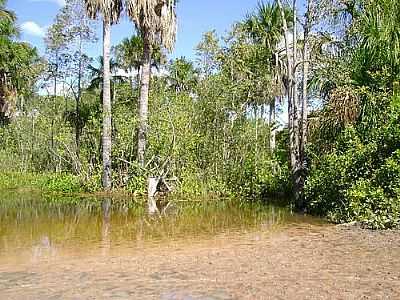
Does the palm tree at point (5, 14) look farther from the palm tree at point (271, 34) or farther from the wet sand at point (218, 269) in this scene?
the wet sand at point (218, 269)

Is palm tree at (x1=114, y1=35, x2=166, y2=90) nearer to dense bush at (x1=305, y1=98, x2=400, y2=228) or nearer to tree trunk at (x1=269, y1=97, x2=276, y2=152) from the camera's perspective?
tree trunk at (x1=269, y1=97, x2=276, y2=152)

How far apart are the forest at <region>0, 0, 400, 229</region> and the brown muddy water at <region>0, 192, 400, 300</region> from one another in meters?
2.16

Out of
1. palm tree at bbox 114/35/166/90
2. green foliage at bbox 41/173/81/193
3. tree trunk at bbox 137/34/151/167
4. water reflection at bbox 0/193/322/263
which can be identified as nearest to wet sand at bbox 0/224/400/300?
water reflection at bbox 0/193/322/263

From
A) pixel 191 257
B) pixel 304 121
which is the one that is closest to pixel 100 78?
pixel 304 121

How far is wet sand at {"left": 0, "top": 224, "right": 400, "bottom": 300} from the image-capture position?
7.13 meters

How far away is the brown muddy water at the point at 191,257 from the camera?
7258mm

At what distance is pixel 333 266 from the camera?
8641 millimetres

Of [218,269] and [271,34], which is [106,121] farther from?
[218,269]

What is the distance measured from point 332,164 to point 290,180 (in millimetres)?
4087

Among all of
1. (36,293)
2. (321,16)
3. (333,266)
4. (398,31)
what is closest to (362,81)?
(398,31)

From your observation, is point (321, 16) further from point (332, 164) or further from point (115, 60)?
point (115, 60)

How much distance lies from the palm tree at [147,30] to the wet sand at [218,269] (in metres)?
10.9

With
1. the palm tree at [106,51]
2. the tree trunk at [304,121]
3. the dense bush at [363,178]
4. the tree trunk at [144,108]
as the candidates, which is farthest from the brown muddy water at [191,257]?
the palm tree at [106,51]

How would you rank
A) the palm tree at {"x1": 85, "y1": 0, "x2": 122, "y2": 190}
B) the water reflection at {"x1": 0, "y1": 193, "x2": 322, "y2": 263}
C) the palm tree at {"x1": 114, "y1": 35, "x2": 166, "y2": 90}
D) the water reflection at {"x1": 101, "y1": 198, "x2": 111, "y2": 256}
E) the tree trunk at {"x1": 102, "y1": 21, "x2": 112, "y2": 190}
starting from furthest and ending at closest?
1. the palm tree at {"x1": 114, "y1": 35, "x2": 166, "y2": 90}
2. the tree trunk at {"x1": 102, "y1": 21, "x2": 112, "y2": 190}
3. the palm tree at {"x1": 85, "y1": 0, "x2": 122, "y2": 190}
4. the water reflection at {"x1": 0, "y1": 193, "x2": 322, "y2": 263}
5. the water reflection at {"x1": 101, "y1": 198, "x2": 111, "y2": 256}
